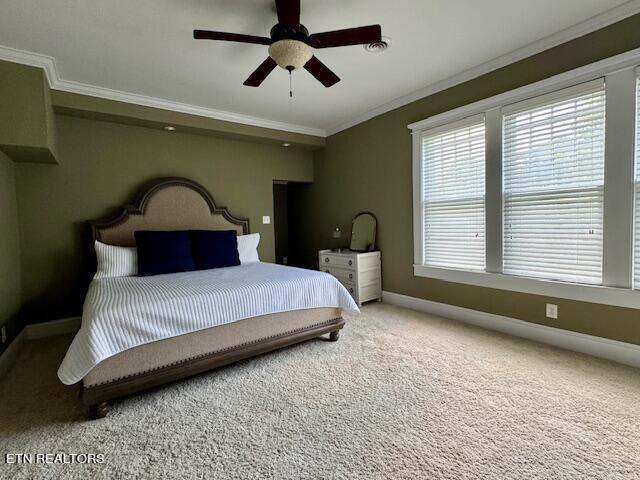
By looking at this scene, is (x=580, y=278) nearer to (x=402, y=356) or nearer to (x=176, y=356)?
(x=402, y=356)

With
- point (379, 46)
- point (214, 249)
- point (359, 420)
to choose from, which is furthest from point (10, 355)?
point (379, 46)

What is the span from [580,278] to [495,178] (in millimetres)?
1132

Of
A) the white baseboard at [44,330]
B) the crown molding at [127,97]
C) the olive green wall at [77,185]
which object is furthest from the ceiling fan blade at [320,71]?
the white baseboard at [44,330]

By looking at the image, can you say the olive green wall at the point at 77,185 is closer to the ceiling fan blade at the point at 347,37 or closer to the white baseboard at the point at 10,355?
the white baseboard at the point at 10,355

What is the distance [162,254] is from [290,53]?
237 cm

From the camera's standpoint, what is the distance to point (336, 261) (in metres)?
4.44

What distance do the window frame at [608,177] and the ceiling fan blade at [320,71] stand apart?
1.62 m

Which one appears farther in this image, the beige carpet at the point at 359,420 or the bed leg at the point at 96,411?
the bed leg at the point at 96,411

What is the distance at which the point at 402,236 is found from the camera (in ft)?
13.4

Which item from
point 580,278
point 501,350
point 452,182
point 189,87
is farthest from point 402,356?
point 189,87

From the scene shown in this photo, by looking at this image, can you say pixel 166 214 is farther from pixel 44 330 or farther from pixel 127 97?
pixel 44 330

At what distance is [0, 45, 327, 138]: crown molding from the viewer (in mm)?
2668

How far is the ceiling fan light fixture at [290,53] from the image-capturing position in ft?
6.71

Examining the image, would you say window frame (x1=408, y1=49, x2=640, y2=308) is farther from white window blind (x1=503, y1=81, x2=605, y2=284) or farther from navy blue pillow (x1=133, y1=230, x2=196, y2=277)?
navy blue pillow (x1=133, y1=230, x2=196, y2=277)
